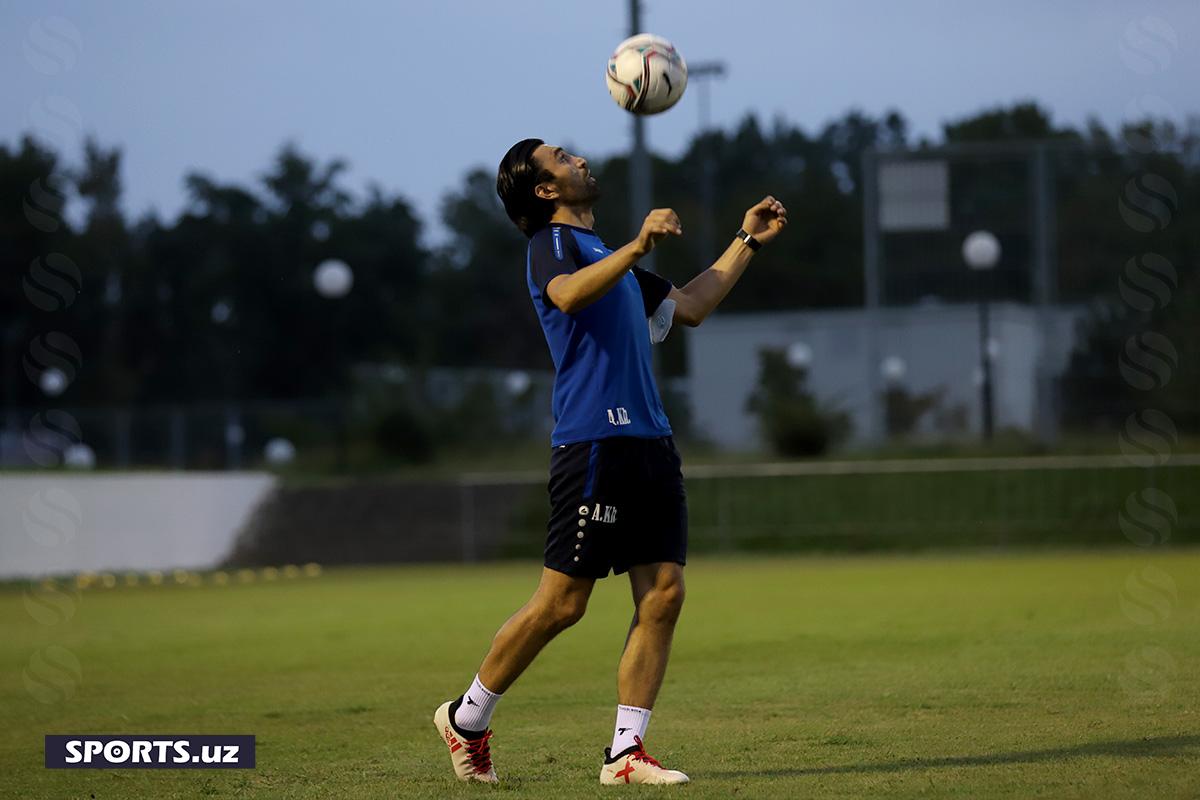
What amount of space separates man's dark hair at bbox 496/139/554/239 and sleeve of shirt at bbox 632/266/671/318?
1.31 feet

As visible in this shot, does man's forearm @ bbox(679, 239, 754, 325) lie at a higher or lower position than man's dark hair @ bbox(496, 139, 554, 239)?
lower

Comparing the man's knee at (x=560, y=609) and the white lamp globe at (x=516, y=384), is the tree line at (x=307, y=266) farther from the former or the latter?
the man's knee at (x=560, y=609)

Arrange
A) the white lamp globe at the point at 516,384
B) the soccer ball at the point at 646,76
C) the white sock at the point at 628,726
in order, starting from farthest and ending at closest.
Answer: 1. the white lamp globe at the point at 516,384
2. the soccer ball at the point at 646,76
3. the white sock at the point at 628,726

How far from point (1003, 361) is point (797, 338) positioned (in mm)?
17858

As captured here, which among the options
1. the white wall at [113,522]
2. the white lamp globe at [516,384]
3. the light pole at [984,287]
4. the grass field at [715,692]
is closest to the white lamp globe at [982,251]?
the light pole at [984,287]

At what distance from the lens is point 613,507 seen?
17.3 ft

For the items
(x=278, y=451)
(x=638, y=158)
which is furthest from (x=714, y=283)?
(x=278, y=451)

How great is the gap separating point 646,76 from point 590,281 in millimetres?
1417

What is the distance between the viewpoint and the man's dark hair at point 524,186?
5566 mm
